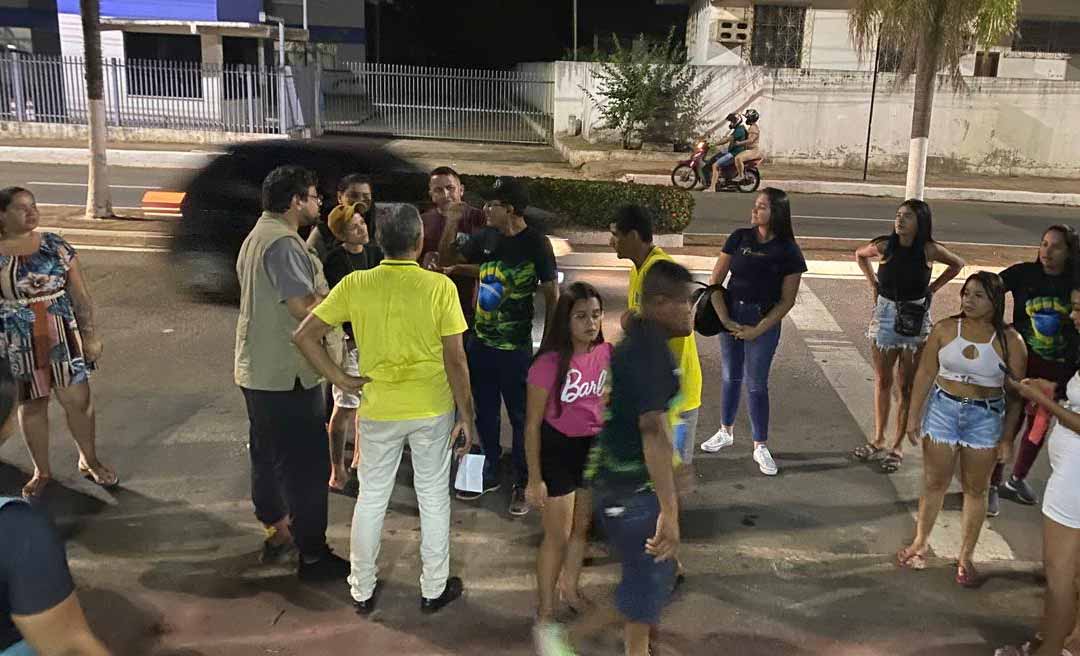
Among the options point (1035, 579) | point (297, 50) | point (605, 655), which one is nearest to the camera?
point (605, 655)

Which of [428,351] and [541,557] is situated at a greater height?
[428,351]

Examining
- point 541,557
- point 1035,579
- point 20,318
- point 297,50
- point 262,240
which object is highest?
point 297,50

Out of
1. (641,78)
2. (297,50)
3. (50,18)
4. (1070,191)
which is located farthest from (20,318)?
(50,18)

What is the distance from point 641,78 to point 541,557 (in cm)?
1895

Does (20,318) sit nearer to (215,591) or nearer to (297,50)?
(215,591)

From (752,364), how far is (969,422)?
4.85 ft

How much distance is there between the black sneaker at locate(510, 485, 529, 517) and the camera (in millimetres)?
4961

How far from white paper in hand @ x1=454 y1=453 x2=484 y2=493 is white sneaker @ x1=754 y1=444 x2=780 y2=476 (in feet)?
6.17

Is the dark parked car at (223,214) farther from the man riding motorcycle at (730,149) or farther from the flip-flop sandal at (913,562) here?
the man riding motorcycle at (730,149)

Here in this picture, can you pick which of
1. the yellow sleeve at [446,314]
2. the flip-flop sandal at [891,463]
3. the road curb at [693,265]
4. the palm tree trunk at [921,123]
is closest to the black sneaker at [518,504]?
the yellow sleeve at [446,314]

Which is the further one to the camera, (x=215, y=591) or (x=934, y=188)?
(x=934, y=188)

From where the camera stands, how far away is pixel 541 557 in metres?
3.85

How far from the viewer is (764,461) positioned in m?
5.60

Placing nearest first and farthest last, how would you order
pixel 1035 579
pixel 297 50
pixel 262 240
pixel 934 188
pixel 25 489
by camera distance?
1. pixel 262 240
2. pixel 1035 579
3. pixel 25 489
4. pixel 934 188
5. pixel 297 50
